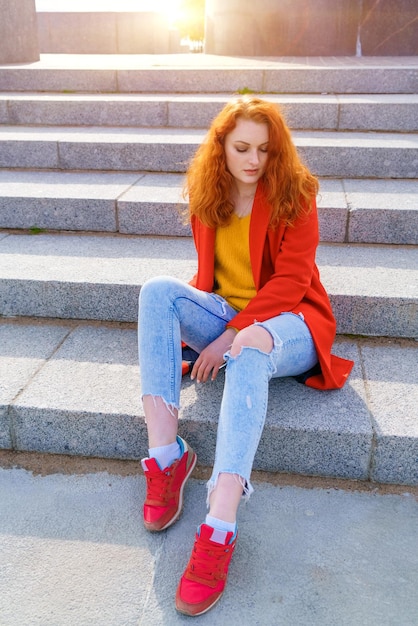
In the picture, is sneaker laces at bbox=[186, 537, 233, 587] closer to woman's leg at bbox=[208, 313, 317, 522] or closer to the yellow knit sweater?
woman's leg at bbox=[208, 313, 317, 522]

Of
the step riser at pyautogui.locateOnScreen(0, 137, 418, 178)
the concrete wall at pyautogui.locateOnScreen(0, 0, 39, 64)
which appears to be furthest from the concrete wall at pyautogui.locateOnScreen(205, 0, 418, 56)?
the step riser at pyautogui.locateOnScreen(0, 137, 418, 178)

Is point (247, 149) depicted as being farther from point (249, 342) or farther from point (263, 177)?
point (249, 342)

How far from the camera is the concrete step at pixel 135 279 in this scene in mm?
3002

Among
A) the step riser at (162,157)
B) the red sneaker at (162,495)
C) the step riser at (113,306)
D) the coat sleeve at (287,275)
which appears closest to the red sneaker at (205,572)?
the red sneaker at (162,495)

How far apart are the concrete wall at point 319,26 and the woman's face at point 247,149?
6.23 meters

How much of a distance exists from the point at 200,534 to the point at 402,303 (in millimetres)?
1544

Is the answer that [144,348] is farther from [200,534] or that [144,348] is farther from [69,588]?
[69,588]

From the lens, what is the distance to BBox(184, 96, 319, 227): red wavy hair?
2.34 metres

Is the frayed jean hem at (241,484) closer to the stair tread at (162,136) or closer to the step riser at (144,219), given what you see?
the step riser at (144,219)

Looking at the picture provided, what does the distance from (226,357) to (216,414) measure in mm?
372

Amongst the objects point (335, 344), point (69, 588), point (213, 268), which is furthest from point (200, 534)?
point (335, 344)

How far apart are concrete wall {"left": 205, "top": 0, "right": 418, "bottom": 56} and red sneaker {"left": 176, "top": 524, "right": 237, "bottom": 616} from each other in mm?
7286

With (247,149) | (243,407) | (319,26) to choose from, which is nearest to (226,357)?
(243,407)

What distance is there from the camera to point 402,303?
2.95 m
